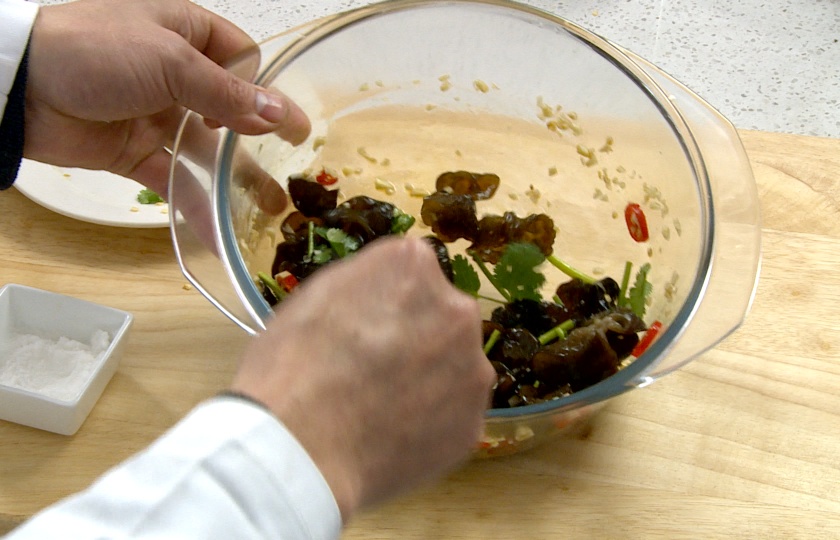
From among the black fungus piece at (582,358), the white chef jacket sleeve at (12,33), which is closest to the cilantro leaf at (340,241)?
the black fungus piece at (582,358)

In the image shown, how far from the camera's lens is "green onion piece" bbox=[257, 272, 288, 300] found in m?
0.68

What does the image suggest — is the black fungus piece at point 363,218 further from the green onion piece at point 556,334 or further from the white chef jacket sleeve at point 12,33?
the white chef jacket sleeve at point 12,33

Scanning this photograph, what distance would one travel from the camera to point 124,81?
70 cm

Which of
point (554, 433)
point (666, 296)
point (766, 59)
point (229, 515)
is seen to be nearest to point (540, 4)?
point (766, 59)

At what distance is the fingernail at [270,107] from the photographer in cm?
68

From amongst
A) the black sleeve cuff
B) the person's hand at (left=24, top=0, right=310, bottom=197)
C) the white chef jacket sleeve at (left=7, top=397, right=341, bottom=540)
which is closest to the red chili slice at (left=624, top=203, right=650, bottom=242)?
the person's hand at (left=24, top=0, right=310, bottom=197)

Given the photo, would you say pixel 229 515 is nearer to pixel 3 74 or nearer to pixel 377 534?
pixel 377 534

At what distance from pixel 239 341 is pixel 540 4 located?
0.80 m

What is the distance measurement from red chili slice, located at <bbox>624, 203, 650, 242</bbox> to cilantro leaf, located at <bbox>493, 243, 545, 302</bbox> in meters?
0.11

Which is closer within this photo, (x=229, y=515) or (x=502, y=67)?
(x=229, y=515)

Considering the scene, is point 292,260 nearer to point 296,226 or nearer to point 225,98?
point 296,226

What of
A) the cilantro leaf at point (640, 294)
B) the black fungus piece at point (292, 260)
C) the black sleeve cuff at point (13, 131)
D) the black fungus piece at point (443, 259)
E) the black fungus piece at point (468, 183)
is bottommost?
the black sleeve cuff at point (13, 131)

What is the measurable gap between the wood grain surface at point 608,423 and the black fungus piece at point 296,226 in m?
0.11

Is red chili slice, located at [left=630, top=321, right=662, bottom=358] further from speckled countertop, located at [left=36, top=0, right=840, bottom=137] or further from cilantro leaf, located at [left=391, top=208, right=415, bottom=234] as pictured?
speckled countertop, located at [left=36, top=0, right=840, bottom=137]
